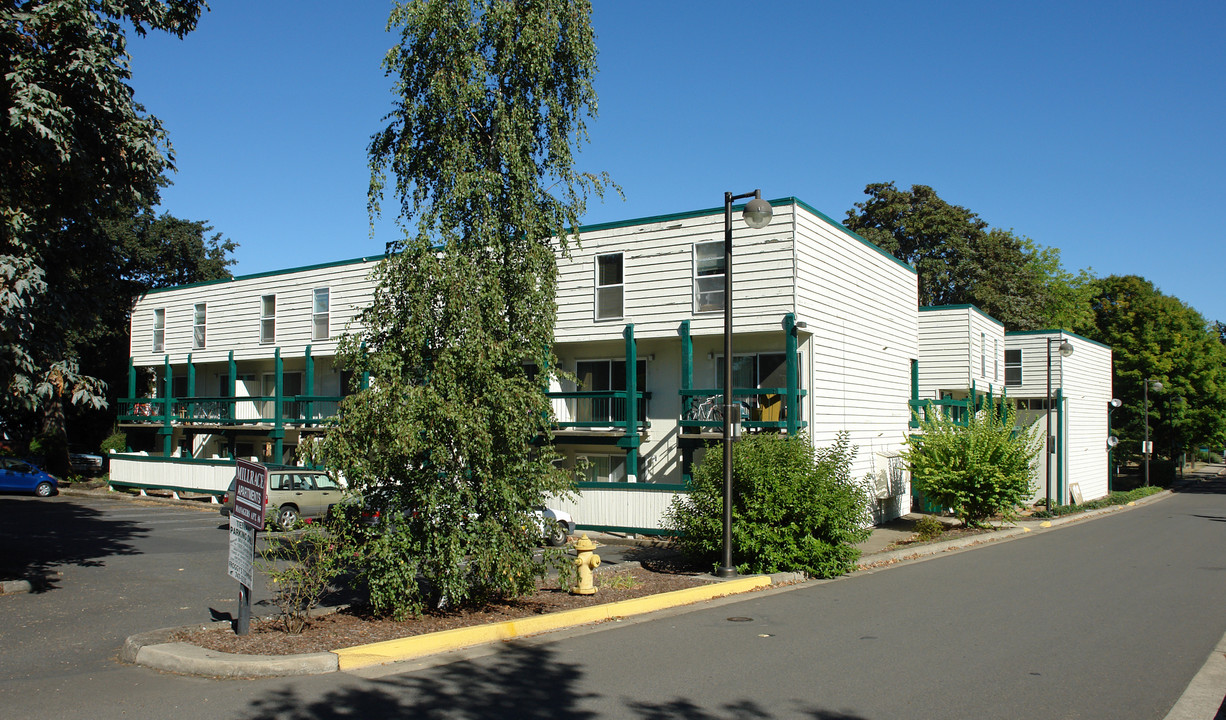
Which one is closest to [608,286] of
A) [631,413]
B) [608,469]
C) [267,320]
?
[631,413]

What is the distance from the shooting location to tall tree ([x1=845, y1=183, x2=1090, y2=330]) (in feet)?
151

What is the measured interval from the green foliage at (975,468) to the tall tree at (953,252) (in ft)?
79.9

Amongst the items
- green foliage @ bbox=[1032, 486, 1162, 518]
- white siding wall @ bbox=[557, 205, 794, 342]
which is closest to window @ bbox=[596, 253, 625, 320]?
white siding wall @ bbox=[557, 205, 794, 342]

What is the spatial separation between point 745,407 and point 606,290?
4632 mm

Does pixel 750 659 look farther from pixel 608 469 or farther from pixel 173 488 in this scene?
pixel 173 488

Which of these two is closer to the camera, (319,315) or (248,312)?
(319,315)

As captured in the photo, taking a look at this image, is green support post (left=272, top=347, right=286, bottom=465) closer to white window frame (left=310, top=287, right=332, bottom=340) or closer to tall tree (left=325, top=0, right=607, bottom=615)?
white window frame (left=310, top=287, right=332, bottom=340)

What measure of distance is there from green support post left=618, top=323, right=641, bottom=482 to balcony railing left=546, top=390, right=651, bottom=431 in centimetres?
17

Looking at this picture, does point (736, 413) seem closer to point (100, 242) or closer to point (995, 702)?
point (995, 702)

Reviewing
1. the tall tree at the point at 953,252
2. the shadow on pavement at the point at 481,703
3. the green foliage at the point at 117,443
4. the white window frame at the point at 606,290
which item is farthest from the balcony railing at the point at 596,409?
the tall tree at the point at 953,252

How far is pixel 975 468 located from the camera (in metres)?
22.5

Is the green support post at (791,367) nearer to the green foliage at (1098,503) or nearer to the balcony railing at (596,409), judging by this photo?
the balcony railing at (596,409)

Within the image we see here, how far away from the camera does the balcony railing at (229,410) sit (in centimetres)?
2916

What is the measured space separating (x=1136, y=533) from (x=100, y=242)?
26.8 m
